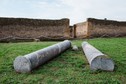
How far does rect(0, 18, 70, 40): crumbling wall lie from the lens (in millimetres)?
17344

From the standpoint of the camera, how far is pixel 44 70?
5543 mm

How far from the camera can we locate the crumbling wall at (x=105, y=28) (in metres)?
20.8

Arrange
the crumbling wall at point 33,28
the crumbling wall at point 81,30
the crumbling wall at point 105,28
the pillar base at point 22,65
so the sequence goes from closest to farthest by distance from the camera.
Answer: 1. the pillar base at point 22,65
2. the crumbling wall at point 33,28
3. the crumbling wall at point 105,28
4. the crumbling wall at point 81,30

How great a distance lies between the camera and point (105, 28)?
71.6 feet

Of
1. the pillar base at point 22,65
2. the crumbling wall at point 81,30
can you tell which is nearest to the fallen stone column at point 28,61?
the pillar base at point 22,65

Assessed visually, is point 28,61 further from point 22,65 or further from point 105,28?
point 105,28

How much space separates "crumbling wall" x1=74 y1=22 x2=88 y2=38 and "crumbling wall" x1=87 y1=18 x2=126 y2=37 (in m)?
0.61

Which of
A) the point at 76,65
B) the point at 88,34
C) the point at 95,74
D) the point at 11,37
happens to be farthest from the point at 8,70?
the point at 88,34

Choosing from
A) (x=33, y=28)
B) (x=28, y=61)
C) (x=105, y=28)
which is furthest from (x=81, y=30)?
(x=28, y=61)

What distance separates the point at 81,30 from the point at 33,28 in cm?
580

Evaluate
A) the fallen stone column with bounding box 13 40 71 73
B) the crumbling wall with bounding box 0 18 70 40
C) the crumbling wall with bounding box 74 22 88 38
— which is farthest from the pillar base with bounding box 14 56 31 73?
the crumbling wall with bounding box 74 22 88 38

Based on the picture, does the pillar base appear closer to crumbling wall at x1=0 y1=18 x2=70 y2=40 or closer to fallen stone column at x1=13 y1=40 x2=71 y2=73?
fallen stone column at x1=13 y1=40 x2=71 y2=73

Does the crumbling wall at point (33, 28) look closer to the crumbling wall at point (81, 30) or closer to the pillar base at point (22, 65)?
the crumbling wall at point (81, 30)

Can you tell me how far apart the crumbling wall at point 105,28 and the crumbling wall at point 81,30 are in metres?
0.61
